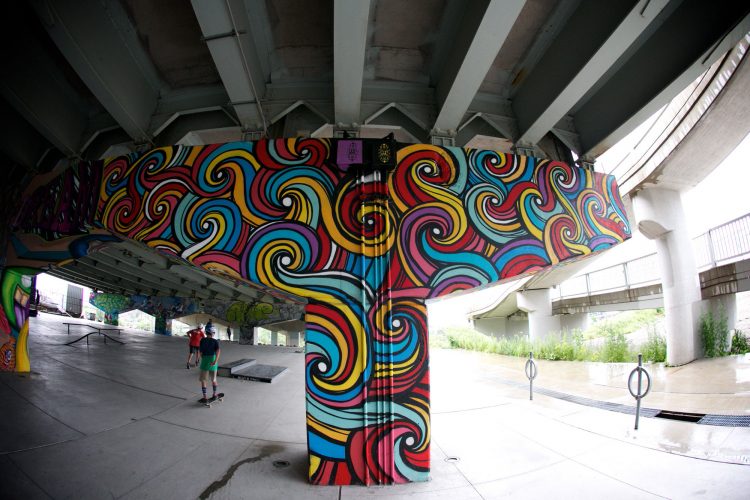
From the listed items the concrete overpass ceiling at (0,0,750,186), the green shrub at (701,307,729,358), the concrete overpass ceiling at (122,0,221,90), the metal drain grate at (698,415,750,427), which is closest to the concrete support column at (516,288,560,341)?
the green shrub at (701,307,729,358)

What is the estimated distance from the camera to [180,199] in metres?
4.30

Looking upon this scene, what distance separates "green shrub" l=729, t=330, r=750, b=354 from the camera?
9.65 metres

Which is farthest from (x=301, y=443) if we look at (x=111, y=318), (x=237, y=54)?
(x=111, y=318)

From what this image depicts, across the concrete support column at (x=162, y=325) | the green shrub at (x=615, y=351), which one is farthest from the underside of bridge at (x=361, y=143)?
the concrete support column at (x=162, y=325)

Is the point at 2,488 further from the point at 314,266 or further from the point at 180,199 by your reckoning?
the point at 314,266

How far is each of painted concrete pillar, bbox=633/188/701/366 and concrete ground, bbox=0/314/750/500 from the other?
3.58 feet

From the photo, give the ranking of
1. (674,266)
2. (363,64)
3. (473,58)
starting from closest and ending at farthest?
(473,58)
(363,64)
(674,266)

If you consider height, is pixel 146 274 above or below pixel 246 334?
above

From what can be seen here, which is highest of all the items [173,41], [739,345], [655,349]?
[173,41]

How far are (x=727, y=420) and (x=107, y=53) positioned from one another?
441 inches

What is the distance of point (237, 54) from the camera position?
3.63m

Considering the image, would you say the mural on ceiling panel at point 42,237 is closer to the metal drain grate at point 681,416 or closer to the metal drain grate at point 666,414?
the metal drain grate at point 666,414

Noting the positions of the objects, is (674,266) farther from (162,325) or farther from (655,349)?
(162,325)

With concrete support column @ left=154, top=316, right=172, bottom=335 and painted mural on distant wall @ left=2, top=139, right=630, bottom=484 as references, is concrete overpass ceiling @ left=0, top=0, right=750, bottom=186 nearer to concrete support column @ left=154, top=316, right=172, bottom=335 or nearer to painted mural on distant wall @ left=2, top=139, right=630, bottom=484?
painted mural on distant wall @ left=2, top=139, right=630, bottom=484
